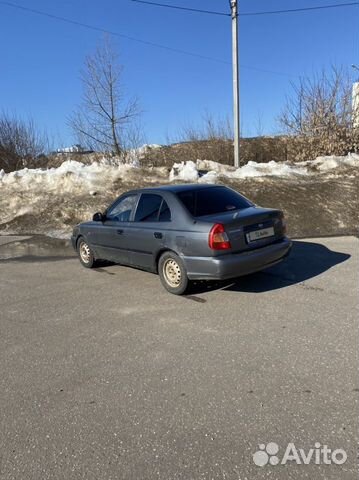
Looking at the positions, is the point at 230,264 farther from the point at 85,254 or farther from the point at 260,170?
the point at 260,170

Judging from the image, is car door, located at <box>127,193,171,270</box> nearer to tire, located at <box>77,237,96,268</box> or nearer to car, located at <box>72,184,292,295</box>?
car, located at <box>72,184,292,295</box>

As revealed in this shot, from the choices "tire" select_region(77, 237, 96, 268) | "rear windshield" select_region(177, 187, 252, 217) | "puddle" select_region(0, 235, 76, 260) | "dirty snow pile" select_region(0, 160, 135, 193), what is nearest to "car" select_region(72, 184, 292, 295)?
"rear windshield" select_region(177, 187, 252, 217)

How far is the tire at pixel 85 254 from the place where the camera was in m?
7.80

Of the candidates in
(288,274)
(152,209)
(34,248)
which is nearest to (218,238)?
(152,209)

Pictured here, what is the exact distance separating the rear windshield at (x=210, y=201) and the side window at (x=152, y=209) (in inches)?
12.4

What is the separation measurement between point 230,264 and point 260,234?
28.6 inches

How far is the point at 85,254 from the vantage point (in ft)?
26.2

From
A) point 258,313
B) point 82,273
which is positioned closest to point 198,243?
point 258,313

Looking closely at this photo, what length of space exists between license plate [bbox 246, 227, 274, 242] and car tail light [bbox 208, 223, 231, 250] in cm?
39

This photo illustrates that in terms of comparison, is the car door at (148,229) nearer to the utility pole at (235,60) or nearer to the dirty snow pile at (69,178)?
the dirty snow pile at (69,178)

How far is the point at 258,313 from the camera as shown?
4934 mm

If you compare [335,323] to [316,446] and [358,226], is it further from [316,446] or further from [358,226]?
[358,226]

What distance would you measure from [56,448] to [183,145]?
18.3 metres

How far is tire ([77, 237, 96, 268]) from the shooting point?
25.6 ft
